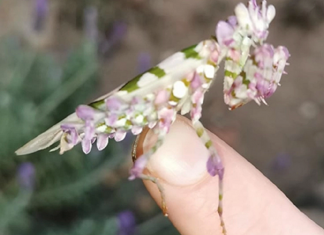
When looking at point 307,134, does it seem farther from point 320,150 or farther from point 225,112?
point 225,112

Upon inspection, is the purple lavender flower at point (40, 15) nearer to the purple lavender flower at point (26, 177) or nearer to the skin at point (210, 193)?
the purple lavender flower at point (26, 177)

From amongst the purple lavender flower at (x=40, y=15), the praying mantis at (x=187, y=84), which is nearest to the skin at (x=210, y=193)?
the praying mantis at (x=187, y=84)

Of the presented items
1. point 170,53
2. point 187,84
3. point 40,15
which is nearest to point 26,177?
point 40,15

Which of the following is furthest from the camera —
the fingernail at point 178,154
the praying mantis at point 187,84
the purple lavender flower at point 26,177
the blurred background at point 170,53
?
the blurred background at point 170,53

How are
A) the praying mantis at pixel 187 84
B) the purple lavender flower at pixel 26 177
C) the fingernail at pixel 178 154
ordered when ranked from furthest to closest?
the purple lavender flower at pixel 26 177
the fingernail at pixel 178 154
the praying mantis at pixel 187 84

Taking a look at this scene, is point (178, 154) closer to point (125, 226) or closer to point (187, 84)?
point (187, 84)

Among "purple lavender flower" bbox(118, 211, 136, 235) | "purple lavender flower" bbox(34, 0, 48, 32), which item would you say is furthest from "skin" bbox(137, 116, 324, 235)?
"purple lavender flower" bbox(34, 0, 48, 32)
